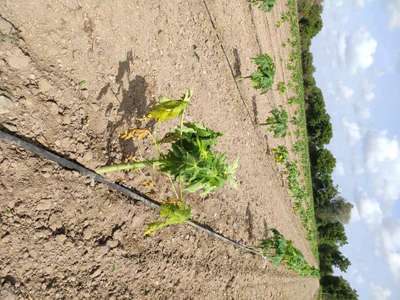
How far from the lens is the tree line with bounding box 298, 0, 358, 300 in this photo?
25.4 metres

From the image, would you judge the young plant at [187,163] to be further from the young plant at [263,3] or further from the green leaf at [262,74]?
the young plant at [263,3]

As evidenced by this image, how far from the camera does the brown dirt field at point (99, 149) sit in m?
3.71

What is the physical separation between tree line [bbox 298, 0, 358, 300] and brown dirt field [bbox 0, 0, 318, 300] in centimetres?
1810

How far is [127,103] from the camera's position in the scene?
532 cm

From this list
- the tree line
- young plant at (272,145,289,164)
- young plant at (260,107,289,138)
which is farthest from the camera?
the tree line

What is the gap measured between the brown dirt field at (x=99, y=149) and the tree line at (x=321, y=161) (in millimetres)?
18101

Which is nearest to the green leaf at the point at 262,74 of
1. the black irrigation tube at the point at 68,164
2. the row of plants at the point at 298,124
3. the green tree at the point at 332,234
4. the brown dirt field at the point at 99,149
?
the brown dirt field at the point at 99,149

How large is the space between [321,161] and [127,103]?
21.9 m

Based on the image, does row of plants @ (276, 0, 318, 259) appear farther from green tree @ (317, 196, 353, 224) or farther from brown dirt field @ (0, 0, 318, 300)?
brown dirt field @ (0, 0, 318, 300)

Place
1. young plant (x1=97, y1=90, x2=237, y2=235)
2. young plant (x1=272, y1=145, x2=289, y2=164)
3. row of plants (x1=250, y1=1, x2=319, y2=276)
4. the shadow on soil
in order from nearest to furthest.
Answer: young plant (x1=97, y1=90, x2=237, y2=235)
the shadow on soil
row of plants (x1=250, y1=1, x2=319, y2=276)
young plant (x1=272, y1=145, x2=289, y2=164)

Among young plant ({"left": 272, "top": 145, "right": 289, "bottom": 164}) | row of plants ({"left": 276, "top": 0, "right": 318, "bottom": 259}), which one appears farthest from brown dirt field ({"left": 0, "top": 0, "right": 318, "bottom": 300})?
row of plants ({"left": 276, "top": 0, "right": 318, "bottom": 259})

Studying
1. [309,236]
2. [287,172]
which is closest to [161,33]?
[287,172]

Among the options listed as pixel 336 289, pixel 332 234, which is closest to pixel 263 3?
pixel 332 234

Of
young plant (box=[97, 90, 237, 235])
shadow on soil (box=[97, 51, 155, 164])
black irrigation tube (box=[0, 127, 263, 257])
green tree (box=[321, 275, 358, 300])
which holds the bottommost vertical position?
black irrigation tube (box=[0, 127, 263, 257])
